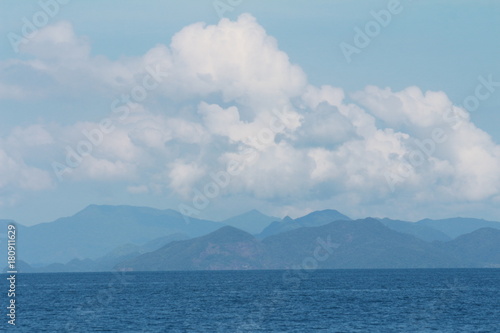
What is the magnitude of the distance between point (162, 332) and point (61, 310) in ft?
178

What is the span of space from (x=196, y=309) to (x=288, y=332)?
48.3 metres

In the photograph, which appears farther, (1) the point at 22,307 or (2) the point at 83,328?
(1) the point at 22,307

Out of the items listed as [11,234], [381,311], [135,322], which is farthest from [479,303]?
[11,234]

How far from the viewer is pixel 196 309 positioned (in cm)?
16625

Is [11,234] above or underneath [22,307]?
above

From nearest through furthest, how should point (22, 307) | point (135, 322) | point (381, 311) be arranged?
point (135, 322) → point (381, 311) → point (22, 307)

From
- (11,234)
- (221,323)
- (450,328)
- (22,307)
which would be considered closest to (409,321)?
(450,328)

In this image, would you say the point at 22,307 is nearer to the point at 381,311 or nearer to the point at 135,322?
the point at 135,322

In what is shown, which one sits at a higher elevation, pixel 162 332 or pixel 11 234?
pixel 11 234

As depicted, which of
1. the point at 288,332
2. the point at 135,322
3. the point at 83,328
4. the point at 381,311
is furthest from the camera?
the point at 381,311

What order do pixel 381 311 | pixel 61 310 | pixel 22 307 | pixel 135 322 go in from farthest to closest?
pixel 22 307
pixel 61 310
pixel 381 311
pixel 135 322

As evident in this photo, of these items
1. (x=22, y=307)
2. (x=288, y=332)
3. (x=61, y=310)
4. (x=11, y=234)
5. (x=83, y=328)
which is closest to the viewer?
(x=11, y=234)

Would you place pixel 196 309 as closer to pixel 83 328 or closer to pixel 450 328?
pixel 83 328

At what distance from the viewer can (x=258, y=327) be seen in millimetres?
127250
